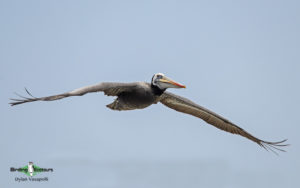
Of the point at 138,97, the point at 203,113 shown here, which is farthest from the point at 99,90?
the point at 203,113

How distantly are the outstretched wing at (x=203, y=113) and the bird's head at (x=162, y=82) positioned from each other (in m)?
1.52

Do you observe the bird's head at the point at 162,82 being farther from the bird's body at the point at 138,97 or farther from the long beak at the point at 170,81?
the bird's body at the point at 138,97

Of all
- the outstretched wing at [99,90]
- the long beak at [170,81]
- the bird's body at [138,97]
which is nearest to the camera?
the outstretched wing at [99,90]

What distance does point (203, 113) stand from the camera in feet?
60.6

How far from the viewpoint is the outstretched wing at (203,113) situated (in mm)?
17828

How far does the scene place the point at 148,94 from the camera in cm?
1580

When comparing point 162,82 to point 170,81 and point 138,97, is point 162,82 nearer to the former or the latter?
point 170,81

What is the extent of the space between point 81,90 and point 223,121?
6.72m

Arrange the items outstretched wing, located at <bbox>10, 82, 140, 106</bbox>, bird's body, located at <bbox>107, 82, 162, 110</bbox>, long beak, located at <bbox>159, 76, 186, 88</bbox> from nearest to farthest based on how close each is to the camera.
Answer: outstretched wing, located at <bbox>10, 82, 140, 106</bbox>
bird's body, located at <bbox>107, 82, 162, 110</bbox>
long beak, located at <bbox>159, 76, 186, 88</bbox>

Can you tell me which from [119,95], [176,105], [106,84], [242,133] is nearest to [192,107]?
[176,105]

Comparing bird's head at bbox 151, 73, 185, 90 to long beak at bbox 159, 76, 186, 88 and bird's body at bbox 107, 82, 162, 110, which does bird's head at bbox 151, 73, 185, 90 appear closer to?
long beak at bbox 159, 76, 186, 88

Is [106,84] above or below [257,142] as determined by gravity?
above

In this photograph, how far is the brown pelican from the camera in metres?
14.2

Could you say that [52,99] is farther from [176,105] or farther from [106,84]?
[176,105]
